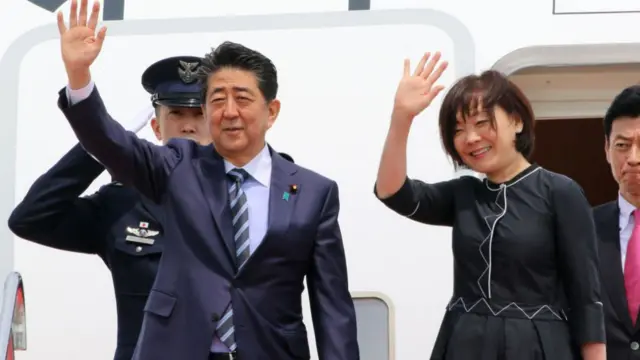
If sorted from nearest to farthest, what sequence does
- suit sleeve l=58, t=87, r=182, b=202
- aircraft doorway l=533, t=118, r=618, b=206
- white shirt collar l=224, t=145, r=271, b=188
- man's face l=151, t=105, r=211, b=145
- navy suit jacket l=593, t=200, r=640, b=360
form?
1. suit sleeve l=58, t=87, r=182, b=202
2. white shirt collar l=224, t=145, r=271, b=188
3. navy suit jacket l=593, t=200, r=640, b=360
4. man's face l=151, t=105, r=211, b=145
5. aircraft doorway l=533, t=118, r=618, b=206

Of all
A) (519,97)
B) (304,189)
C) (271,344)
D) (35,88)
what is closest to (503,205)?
(519,97)

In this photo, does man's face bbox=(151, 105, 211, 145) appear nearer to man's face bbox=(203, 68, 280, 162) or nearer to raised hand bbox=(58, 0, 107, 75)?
man's face bbox=(203, 68, 280, 162)

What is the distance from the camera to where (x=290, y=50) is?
3105 mm

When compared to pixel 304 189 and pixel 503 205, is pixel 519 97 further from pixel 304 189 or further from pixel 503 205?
pixel 304 189

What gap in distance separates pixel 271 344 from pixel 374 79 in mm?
1081

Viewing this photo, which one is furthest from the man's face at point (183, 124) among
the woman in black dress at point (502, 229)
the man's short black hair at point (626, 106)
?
the man's short black hair at point (626, 106)

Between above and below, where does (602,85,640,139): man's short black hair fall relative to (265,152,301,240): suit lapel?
above

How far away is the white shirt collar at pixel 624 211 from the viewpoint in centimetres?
279

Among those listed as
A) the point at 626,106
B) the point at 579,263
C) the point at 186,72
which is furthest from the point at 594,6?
the point at 186,72

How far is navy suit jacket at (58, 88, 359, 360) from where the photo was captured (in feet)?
7.17

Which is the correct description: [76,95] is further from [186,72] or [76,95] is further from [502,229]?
[502,229]

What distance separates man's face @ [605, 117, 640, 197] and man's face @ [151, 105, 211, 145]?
111 cm

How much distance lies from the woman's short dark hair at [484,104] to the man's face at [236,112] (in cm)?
44

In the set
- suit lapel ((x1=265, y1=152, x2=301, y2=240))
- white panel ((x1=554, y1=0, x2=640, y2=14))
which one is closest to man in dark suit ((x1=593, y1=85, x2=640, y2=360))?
white panel ((x1=554, y1=0, x2=640, y2=14))
